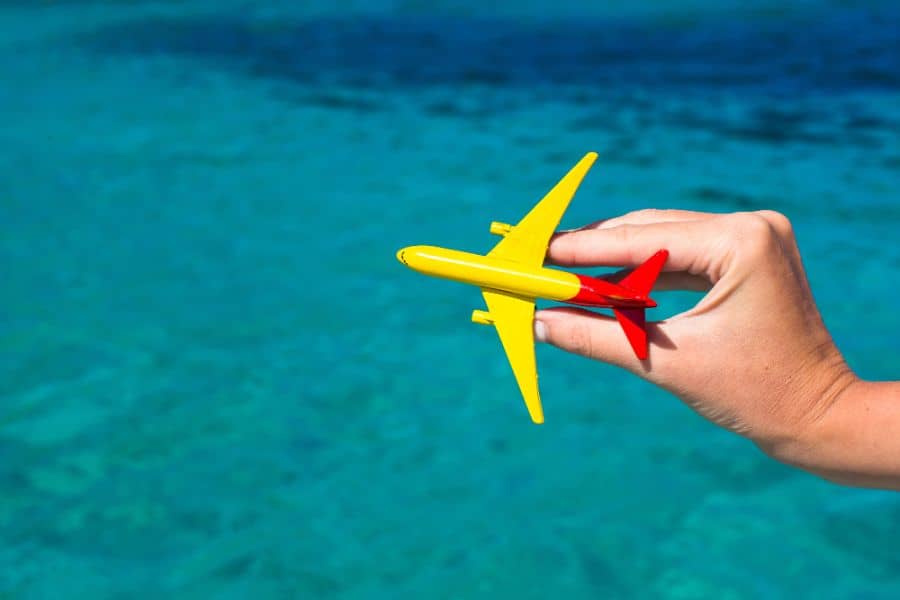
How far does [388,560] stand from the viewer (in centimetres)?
600

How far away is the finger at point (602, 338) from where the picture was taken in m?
3.25

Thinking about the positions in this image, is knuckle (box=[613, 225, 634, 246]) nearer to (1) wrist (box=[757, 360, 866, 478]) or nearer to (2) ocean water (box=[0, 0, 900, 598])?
(1) wrist (box=[757, 360, 866, 478])

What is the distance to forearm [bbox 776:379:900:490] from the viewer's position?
10.5 feet

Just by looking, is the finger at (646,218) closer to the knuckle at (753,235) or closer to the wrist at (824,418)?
the knuckle at (753,235)

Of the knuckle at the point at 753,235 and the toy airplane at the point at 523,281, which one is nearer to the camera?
the knuckle at the point at 753,235

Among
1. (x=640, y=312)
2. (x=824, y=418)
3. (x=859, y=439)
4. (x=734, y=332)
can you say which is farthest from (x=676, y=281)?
(x=859, y=439)

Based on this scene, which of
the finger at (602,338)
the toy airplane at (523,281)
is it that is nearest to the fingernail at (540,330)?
the finger at (602,338)

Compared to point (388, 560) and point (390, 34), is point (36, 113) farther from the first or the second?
point (388, 560)

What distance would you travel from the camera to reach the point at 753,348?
125 inches

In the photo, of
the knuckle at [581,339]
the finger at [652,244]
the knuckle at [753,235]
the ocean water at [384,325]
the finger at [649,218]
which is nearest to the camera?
the knuckle at [753,235]

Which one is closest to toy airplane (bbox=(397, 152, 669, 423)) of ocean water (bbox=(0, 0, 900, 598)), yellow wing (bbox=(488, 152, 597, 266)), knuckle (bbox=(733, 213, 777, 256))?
yellow wing (bbox=(488, 152, 597, 266))

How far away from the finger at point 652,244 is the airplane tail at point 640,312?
0.03m

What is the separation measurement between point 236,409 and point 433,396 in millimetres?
1581

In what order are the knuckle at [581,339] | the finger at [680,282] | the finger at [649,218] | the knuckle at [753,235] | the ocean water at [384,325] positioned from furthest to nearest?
the ocean water at [384,325], the finger at [680,282], the finger at [649,218], the knuckle at [581,339], the knuckle at [753,235]
